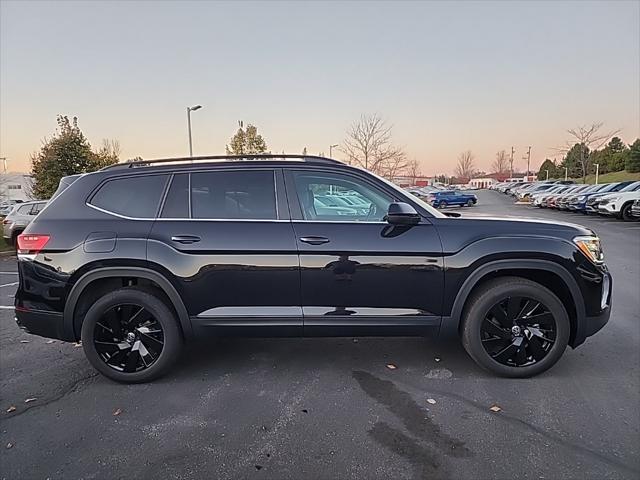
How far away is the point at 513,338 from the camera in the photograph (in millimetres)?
3549

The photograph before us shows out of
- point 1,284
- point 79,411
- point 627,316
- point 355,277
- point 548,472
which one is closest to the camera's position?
point 548,472

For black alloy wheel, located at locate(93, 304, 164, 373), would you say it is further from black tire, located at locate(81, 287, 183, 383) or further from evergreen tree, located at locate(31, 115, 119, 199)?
evergreen tree, located at locate(31, 115, 119, 199)

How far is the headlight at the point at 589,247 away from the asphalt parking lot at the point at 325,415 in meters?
0.98

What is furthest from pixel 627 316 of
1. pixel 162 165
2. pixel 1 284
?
pixel 1 284

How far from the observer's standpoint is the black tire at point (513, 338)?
347 centimetres

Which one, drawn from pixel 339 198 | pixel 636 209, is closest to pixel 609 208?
pixel 636 209

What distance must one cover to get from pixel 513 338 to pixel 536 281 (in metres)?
0.52

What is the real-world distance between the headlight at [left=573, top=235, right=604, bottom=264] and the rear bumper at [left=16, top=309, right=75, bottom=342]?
13.8 ft

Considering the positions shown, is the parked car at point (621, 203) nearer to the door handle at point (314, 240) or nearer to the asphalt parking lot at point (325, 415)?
the asphalt parking lot at point (325, 415)

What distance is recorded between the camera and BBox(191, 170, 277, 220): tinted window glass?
11.7 feet

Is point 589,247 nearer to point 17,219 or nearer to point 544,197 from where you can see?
point 17,219

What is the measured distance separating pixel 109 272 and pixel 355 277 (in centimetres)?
197

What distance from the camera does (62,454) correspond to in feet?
8.77

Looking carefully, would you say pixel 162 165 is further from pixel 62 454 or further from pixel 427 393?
pixel 427 393
